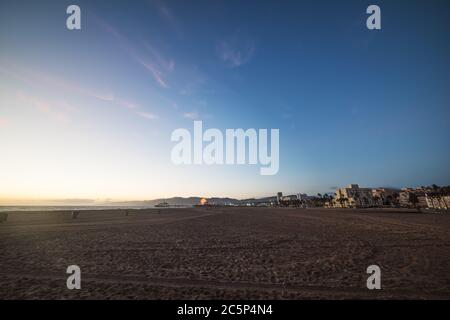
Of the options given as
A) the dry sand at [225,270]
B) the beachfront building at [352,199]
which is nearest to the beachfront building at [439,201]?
the beachfront building at [352,199]

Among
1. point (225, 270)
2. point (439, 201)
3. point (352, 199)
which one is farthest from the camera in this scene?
point (352, 199)

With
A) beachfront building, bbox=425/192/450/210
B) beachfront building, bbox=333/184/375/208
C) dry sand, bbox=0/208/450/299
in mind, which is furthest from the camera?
beachfront building, bbox=333/184/375/208

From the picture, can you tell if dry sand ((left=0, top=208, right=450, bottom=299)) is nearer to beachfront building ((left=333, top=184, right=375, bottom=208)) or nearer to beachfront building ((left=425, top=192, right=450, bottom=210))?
beachfront building ((left=425, top=192, right=450, bottom=210))

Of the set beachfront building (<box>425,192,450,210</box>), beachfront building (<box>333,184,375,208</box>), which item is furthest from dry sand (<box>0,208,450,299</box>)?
beachfront building (<box>333,184,375,208</box>)

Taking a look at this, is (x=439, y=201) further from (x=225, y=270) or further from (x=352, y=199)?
(x=225, y=270)

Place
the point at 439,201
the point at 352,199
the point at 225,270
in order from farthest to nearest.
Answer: the point at 352,199, the point at 439,201, the point at 225,270

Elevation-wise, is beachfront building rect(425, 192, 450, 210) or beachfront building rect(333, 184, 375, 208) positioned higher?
beachfront building rect(425, 192, 450, 210)

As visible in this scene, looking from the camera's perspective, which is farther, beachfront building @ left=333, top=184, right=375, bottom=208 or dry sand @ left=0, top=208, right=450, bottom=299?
beachfront building @ left=333, top=184, right=375, bottom=208

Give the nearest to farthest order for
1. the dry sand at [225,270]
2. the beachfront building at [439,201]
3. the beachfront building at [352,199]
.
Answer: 1. the dry sand at [225,270]
2. the beachfront building at [439,201]
3. the beachfront building at [352,199]

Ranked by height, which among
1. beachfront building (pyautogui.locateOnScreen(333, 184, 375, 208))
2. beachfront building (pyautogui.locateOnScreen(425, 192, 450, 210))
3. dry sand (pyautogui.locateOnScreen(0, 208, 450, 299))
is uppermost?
dry sand (pyautogui.locateOnScreen(0, 208, 450, 299))

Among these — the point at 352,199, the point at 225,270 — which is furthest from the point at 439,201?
the point at 225,270

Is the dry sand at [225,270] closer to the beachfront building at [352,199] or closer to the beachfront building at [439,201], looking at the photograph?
the beachfront building at [439,201]
